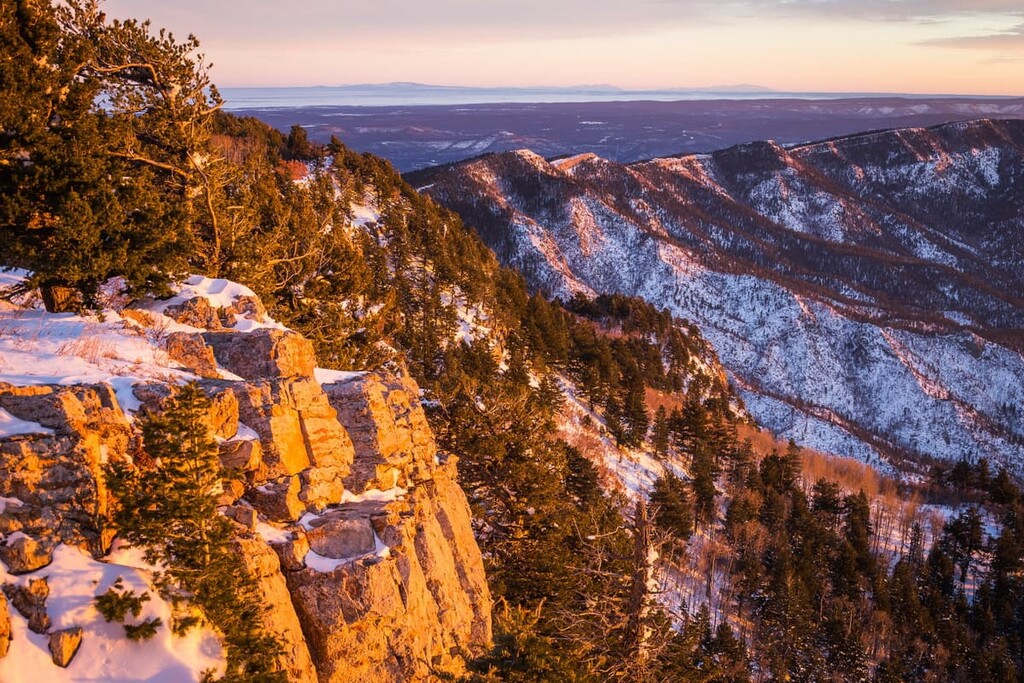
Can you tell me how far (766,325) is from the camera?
132875 millimetres

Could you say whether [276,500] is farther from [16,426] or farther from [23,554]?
[16,426]

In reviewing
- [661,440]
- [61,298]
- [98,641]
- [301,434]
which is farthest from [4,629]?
[661,440]

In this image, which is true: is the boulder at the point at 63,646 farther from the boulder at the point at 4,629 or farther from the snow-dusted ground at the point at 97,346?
the snow-dusted ground at the point at 97,346

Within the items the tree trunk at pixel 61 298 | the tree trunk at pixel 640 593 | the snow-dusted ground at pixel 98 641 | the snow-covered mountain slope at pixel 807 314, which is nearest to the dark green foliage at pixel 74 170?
the tree trunk at pixel 61 298

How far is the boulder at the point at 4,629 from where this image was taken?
780cm

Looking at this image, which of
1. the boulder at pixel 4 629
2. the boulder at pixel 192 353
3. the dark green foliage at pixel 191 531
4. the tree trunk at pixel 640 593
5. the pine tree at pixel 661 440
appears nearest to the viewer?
the boulder at pixel 4 629

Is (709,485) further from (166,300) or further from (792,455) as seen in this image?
(166,300)

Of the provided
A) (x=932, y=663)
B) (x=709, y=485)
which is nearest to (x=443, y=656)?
(x=709, y=485)

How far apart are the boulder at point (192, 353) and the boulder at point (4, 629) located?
5.22 meters

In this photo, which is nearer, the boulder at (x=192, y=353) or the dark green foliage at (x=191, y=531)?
the dark green foliage at (x=191, y=531)

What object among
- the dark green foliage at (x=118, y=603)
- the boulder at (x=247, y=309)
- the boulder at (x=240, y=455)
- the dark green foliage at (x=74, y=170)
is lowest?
the dark green foliage at (x=118, y=603)

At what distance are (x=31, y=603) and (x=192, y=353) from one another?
5.63m

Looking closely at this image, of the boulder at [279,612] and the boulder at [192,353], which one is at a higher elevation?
the boulder at [192,353]

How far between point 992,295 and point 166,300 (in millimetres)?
203180
